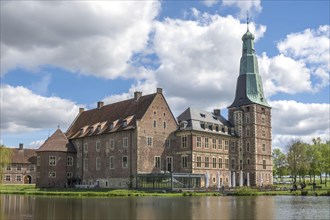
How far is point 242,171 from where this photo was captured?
76688 mm

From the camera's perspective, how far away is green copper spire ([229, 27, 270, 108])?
8025cm

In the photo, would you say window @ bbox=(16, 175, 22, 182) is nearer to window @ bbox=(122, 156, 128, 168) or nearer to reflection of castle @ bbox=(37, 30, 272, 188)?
reflection of castle @ bbox=(37, 30, 272, 188)

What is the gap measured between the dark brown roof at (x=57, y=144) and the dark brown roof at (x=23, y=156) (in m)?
22.7

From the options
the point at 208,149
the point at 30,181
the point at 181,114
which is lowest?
the point at 30,181

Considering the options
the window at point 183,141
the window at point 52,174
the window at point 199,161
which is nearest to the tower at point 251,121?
the window at point 199,161

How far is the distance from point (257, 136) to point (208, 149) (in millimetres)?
12464

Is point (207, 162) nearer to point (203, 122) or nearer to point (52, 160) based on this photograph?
point (203, 122)

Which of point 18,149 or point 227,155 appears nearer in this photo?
point 227,155

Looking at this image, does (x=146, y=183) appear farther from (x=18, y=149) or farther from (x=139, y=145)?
(x=18, y=149)

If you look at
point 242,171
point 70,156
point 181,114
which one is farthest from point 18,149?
point 242,171

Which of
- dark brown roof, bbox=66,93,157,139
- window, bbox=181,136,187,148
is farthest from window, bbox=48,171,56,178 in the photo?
window, bbox=181,136,187,148

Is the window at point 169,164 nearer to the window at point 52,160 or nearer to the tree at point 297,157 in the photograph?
the window at point 52,160

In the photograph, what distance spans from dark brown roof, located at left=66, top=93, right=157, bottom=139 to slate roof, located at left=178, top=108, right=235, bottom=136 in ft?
Answer: 22.0

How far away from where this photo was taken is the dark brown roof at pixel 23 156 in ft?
309
